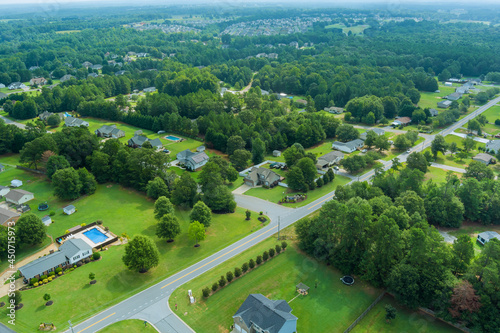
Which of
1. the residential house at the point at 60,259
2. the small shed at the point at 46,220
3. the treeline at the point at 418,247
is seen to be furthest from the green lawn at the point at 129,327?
the small shed at the point at 46,220

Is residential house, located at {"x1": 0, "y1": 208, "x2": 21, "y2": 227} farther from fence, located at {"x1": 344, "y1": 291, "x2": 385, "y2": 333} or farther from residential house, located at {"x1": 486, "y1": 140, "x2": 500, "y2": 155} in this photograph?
residential house, located at {"x1": 486, "y1": 140, "x2": 500, "y2": 155}

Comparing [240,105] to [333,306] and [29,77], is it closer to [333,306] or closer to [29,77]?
[333,306]

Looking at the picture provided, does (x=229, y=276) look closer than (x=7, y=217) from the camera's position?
Yes

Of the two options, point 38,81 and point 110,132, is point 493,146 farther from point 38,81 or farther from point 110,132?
point 38,81

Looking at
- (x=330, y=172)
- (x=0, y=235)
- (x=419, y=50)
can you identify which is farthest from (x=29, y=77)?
(x=419, y=50)

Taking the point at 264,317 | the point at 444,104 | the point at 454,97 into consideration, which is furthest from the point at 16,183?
the point at 454,97

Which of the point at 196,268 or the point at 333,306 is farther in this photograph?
the point at 196,268
